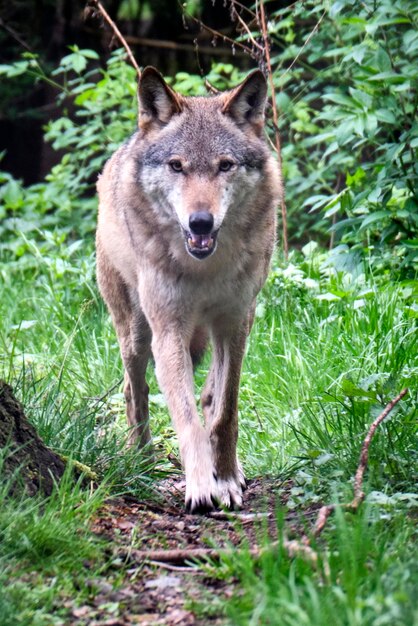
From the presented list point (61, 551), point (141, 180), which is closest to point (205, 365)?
point (141, 180)

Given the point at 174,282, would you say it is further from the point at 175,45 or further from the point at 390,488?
the point at 175,45

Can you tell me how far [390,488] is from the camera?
3.86m

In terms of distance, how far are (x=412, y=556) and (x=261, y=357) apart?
301 centimetres

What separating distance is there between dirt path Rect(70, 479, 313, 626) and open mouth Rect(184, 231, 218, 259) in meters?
1.12

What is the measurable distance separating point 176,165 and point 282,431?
1483 mm

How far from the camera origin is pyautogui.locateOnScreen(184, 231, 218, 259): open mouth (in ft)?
14.1

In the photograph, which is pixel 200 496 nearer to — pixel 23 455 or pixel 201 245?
pixel 23 455

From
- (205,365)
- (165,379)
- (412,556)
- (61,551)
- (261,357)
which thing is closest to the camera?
(412,556)

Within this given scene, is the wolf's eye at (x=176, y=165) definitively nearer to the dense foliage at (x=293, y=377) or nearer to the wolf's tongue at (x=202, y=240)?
the wolf's tongue at (x=202, y=240)

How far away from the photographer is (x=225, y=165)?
4.55 m

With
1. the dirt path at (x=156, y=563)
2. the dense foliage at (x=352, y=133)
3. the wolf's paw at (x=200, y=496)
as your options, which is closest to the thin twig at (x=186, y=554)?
the dirt path at (x=156, y=563)

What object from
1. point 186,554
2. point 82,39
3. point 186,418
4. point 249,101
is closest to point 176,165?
point 249,101

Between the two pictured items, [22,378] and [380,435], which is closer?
[380,435]

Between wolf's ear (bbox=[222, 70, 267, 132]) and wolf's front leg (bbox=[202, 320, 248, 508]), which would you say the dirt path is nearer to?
wolf's front leg (bbox=[202, 320, 248, 508])
